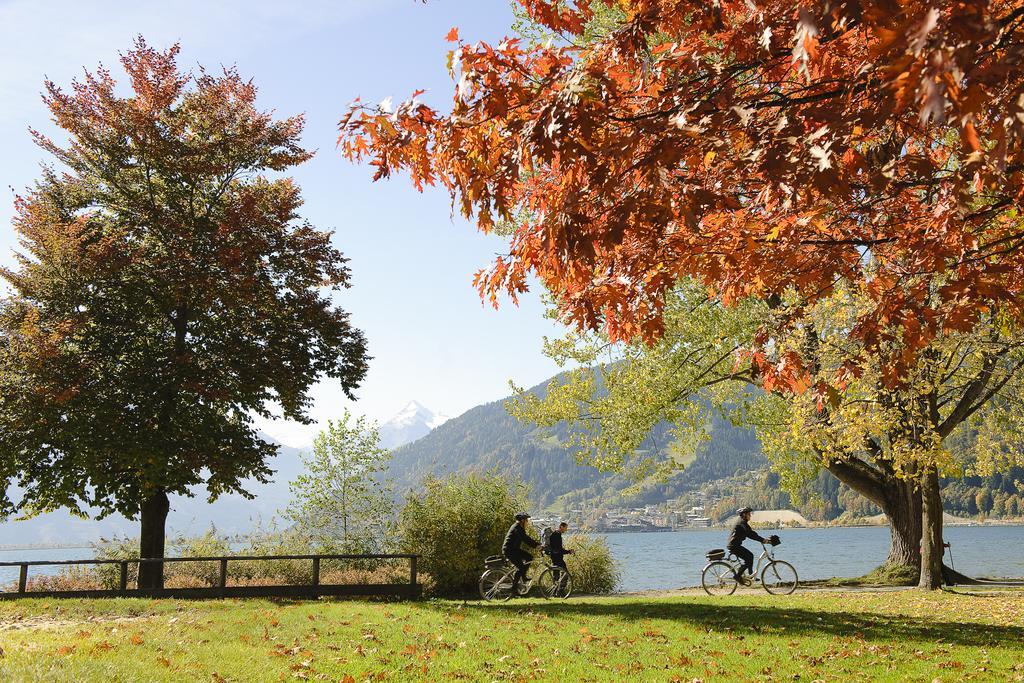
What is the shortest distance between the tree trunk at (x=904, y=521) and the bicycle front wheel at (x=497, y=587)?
11.7m

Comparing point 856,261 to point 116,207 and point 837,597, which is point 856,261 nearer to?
point 837,597

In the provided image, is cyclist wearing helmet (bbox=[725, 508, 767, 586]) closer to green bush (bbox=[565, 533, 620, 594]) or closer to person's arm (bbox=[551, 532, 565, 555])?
person's arm (bbox=[551, 532, 565, 555])

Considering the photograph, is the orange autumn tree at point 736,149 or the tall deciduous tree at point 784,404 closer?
the orange autumn tree at point 736,149

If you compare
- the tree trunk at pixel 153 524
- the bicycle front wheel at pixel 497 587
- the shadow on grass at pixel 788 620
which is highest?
the tree trunk at pixel 153 524

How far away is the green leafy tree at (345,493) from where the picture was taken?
24203mm

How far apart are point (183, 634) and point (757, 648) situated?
7.97 metres

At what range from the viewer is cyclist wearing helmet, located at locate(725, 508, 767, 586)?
17288 mm

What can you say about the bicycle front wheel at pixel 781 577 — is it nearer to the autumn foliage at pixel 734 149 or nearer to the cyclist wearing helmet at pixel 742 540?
the cyclist wearing helmet at pixel 742 540

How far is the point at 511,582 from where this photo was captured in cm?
1764

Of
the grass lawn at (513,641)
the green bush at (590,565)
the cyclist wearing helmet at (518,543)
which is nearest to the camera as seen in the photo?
the grass lawn at (513,641)

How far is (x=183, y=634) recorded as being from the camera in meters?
10.4

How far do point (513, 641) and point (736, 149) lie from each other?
853 cm

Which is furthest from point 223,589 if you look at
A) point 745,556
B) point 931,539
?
point 931,539

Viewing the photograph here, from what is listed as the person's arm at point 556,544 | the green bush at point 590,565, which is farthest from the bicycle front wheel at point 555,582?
the green bush at point 590,565
